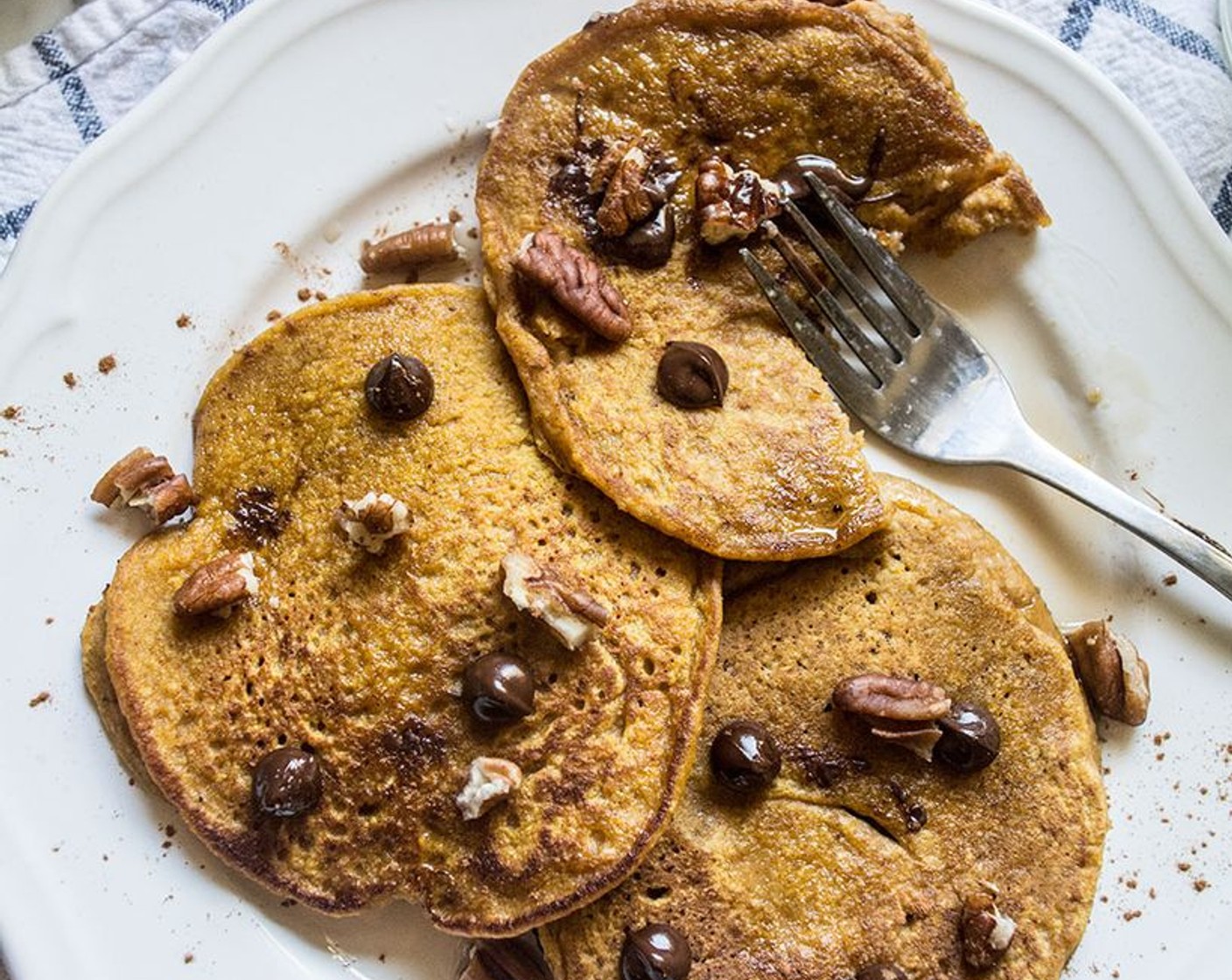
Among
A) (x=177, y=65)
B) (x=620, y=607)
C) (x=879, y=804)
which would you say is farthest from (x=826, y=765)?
(x=177, y=65)

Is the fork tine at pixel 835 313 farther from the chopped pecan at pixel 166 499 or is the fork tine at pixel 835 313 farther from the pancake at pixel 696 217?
the chopped pecan at pixel 166 499

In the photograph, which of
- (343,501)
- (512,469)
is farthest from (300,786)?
(512,469)

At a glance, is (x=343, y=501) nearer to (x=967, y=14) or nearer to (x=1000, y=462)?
(x=1000, y=462)

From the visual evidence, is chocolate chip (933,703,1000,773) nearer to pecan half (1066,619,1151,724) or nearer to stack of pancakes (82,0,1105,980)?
stack of pancakes (82,0,1105,980)

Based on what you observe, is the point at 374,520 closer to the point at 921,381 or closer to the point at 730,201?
the point at 730,201

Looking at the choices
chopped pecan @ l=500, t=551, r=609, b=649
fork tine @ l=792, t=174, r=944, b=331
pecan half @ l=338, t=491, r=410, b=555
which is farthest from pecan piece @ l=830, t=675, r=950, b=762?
pecan half @ l=338, t=491, r=410, b=555
